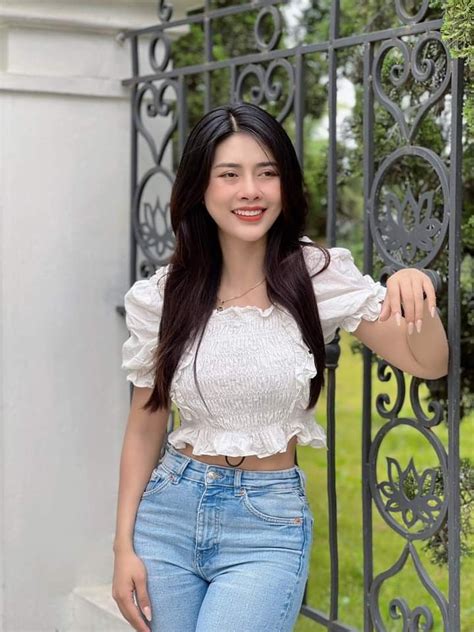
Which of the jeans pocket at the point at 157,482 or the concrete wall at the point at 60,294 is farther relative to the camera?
the concrete wall at the point at 60,294

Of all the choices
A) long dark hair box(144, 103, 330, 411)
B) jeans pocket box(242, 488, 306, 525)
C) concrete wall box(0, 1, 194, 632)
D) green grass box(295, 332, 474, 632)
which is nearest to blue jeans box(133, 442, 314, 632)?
jeans pocket box(242, 488, 306, 525)

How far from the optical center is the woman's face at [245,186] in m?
2.46

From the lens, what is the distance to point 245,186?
246cm

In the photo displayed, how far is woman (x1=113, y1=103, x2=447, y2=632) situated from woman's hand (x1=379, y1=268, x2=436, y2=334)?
0.06 m

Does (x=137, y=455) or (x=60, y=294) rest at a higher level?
(x=60, y=294)

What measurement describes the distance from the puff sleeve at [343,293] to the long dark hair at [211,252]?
22 mm

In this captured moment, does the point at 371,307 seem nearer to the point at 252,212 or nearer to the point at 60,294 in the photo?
the point at 252,212

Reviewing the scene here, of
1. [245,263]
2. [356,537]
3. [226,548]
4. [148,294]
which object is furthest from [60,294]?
[356,537]

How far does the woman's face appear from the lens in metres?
2.46

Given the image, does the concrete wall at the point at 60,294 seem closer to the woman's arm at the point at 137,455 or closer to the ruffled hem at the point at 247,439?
the woman's arm at the point at 137,455

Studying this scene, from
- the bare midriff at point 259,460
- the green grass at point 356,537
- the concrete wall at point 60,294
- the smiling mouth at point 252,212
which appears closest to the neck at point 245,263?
the smiling mouth at point 252,212

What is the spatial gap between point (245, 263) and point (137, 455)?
53 centimetres

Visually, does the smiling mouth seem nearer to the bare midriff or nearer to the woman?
the woman

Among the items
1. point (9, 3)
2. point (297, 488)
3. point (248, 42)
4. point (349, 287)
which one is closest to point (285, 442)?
point (297, 488)
